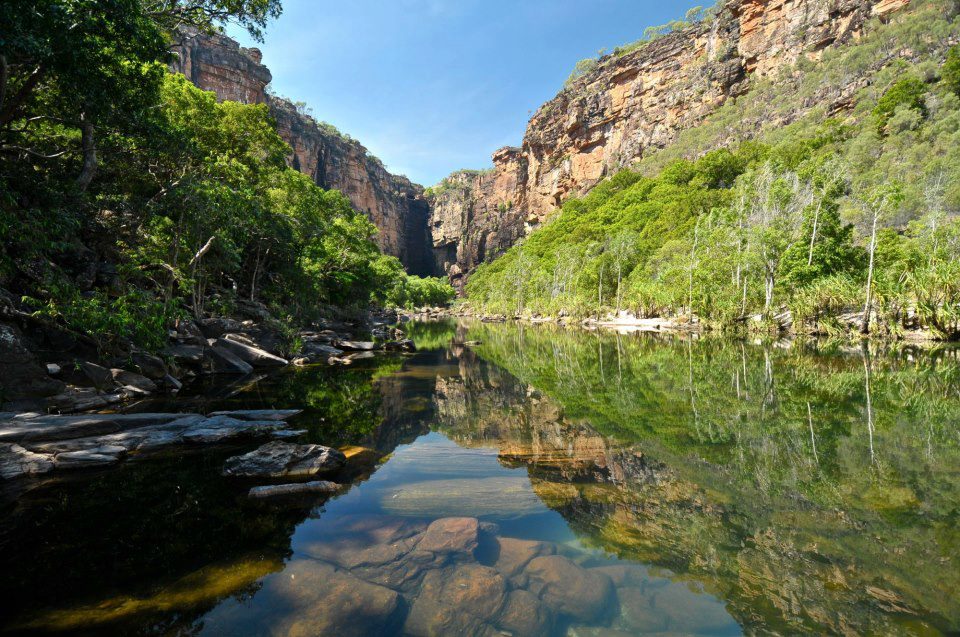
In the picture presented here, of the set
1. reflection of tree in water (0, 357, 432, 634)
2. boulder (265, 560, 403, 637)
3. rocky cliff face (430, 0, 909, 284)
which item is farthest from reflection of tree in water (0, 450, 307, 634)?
rocky cliff face (430, 0, 909, 284)

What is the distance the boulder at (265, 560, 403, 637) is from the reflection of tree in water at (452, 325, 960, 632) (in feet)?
6.98

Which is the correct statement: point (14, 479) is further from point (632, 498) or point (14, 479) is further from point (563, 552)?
point (632, 498)

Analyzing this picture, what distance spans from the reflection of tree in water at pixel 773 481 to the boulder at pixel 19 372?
26.5 ft

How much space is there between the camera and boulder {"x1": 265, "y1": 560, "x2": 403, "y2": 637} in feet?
9.77

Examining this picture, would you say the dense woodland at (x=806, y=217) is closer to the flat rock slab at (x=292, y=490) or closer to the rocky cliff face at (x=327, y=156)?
the flat rock slab at (x=292, y=490)

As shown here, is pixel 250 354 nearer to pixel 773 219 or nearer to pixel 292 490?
pixel 292 490

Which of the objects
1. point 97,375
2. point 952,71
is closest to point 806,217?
point 952,71

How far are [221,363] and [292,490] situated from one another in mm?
12130

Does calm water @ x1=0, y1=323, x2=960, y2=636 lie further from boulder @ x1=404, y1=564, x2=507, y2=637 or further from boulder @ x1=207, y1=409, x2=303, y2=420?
boulder @ x1=207, y1=409, x2=303, y2=420

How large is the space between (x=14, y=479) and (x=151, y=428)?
5.79 feet

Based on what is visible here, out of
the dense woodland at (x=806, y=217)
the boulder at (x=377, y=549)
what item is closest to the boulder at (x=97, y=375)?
the boulder at (x=377, y=549)

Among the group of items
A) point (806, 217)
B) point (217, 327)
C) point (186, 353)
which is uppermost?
point (806, 217)

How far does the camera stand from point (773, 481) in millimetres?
5211

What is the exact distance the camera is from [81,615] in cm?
306
